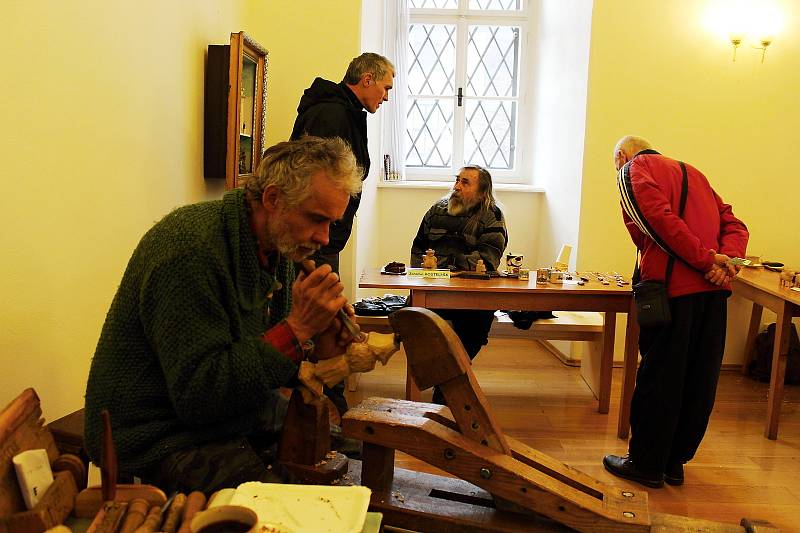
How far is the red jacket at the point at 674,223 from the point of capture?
3.25 m

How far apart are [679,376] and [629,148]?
1.07m

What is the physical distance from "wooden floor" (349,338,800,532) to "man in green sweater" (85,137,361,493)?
205 centimetres

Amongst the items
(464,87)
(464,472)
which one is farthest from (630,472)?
(464,87)

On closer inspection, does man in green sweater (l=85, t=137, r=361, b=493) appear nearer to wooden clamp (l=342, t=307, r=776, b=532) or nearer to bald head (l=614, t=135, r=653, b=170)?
wooden clamp (l=342, t=307, r=776, b=532)

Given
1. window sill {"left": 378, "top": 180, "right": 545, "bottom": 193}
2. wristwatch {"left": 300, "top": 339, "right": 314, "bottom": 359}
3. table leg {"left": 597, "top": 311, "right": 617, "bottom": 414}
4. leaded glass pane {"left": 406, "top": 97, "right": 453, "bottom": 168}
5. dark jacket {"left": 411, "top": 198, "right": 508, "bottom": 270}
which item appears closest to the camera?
wristwatch {"left": 300, "top": 339, "right": 314, "bottom": 359}

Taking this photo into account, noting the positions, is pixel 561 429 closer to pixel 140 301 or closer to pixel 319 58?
pixel 319 58

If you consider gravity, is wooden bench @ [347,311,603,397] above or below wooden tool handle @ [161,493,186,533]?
below

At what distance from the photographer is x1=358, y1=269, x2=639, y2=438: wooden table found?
12.9 feet

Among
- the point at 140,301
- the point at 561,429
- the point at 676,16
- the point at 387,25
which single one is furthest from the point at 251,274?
the point at 387,25

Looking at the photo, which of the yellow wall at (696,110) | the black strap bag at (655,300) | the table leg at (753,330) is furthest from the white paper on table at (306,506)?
the table leg at (753,330)

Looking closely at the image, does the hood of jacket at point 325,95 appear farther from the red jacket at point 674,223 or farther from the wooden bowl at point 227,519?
the wooden bowl at point 227,519

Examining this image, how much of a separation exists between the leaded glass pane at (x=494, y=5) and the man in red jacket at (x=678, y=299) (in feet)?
11.5

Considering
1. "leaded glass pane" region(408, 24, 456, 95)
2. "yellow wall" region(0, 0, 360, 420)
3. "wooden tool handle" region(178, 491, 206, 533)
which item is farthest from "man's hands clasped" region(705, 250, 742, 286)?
"leaded glass pane" region(408, 24, 456, 95)

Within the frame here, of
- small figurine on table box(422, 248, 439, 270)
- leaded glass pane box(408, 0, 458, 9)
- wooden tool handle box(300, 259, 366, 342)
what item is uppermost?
leaded glass pane box(408, 0, 458, 9)
